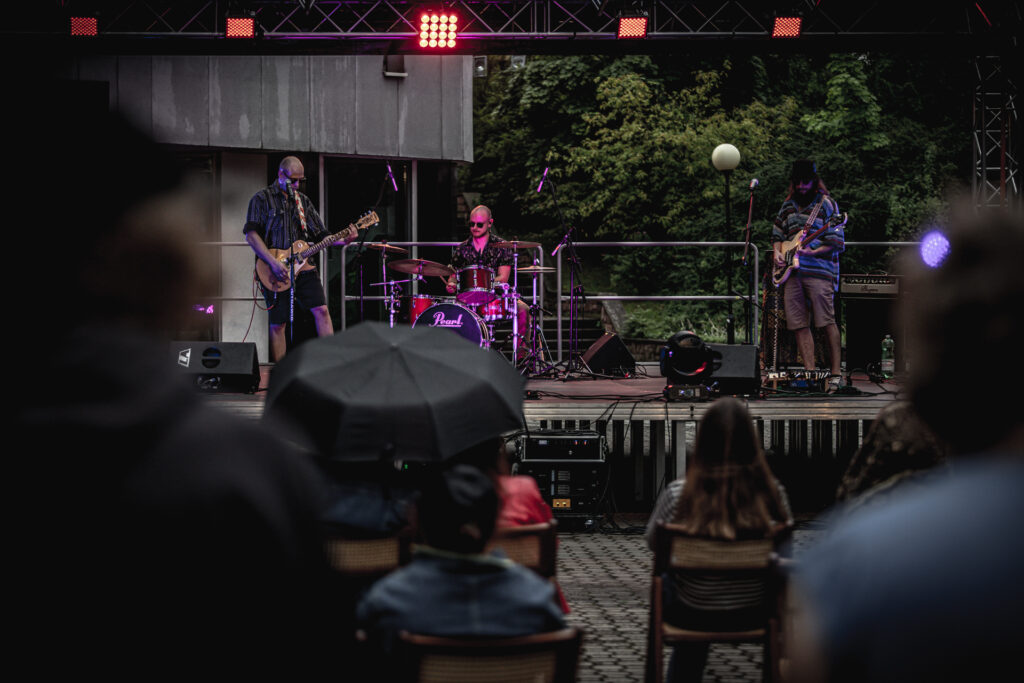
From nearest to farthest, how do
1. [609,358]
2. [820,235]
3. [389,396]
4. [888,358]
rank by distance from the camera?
[389,396] → [820,235] → [609,358] → [888,358]

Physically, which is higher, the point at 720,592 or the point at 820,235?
the point at 820,235

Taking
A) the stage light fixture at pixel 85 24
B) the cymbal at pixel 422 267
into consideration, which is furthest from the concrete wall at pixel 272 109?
the cymbal at pixel 422 267

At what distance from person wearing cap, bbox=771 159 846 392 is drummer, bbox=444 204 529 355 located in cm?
291

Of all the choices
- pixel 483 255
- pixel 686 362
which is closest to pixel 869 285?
pixel 686 362

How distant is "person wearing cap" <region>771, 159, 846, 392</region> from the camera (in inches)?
356

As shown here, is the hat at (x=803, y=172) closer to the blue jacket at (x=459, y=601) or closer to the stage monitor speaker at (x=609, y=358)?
the stage monitor speaker at (x=609, y=358)

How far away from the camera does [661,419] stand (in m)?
8.20

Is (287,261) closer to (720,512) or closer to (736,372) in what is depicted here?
(736,372)

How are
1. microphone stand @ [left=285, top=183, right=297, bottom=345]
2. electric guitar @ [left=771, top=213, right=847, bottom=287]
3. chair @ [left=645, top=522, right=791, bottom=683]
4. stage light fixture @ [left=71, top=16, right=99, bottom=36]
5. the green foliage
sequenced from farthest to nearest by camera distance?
the green foliage → stage light fixture @ [left=71, top=16, right=99, bottom=36] → microphone stand @ [left=285, top=183, right=297, bottom=345] → electric guitar @ [left=771, top=213, right=847, bottom=287] → chair @ [left=645, top=522, right=791, bottom=683]

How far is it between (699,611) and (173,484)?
3.32 metres

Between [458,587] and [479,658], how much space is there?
241 millimetres

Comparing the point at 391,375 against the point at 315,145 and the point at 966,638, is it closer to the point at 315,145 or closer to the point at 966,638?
the point at 966,638

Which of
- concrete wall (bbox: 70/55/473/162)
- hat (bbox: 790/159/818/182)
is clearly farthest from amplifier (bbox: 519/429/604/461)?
concrete wall (bbox: 70/55/473/162)

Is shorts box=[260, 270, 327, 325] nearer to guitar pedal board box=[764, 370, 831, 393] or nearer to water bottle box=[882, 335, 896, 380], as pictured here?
guitar pedal board box=[764, 370, 831, 393]
